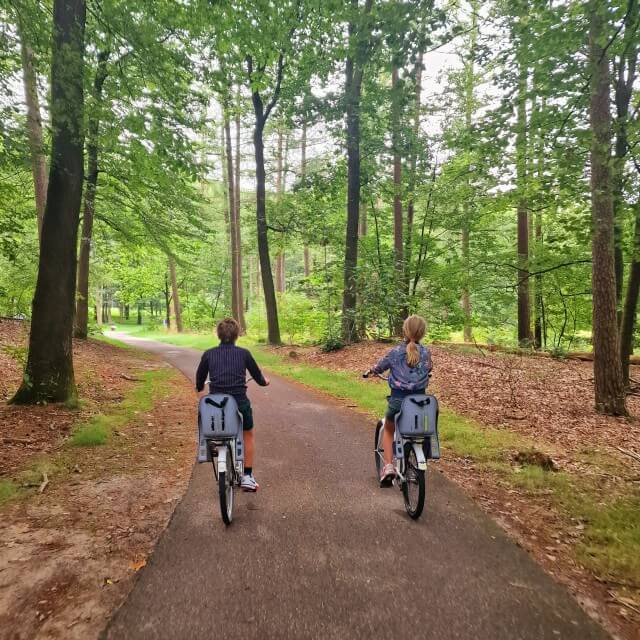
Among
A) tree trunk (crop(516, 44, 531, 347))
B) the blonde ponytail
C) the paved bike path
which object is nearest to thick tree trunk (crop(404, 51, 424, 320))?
tree trunk (crop(516, 44, 531, 347))

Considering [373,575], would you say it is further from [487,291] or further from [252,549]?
[487,291]

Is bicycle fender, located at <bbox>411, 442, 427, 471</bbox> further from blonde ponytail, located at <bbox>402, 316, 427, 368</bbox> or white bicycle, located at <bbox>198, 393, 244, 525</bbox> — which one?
white bicycle, located at <bbox>198, 393, 244, 525</bbox>

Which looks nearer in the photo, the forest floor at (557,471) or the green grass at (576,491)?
the forest floor at (557,471)

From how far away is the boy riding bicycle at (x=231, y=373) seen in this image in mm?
4301

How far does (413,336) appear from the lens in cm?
441

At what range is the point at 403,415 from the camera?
13.6ft

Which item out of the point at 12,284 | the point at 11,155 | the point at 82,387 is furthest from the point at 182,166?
the point at 12,284

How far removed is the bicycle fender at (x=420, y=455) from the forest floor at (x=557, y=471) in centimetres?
105

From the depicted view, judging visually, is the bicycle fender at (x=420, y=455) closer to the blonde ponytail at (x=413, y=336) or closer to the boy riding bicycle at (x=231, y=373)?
the blonde ponytail at (x=413, y=336)

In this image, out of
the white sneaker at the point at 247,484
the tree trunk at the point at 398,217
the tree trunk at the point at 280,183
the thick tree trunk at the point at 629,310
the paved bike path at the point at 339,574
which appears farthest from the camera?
the tree trunk at the point at 280,183

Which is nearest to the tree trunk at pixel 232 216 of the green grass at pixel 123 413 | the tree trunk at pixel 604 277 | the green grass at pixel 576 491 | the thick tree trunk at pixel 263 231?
the thick tree trunk at pixel 263 231

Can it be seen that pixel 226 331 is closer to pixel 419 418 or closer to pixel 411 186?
pixel 419 418

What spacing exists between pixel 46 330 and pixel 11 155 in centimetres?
296

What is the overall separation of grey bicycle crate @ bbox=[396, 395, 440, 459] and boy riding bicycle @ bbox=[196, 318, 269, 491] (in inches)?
58.3
